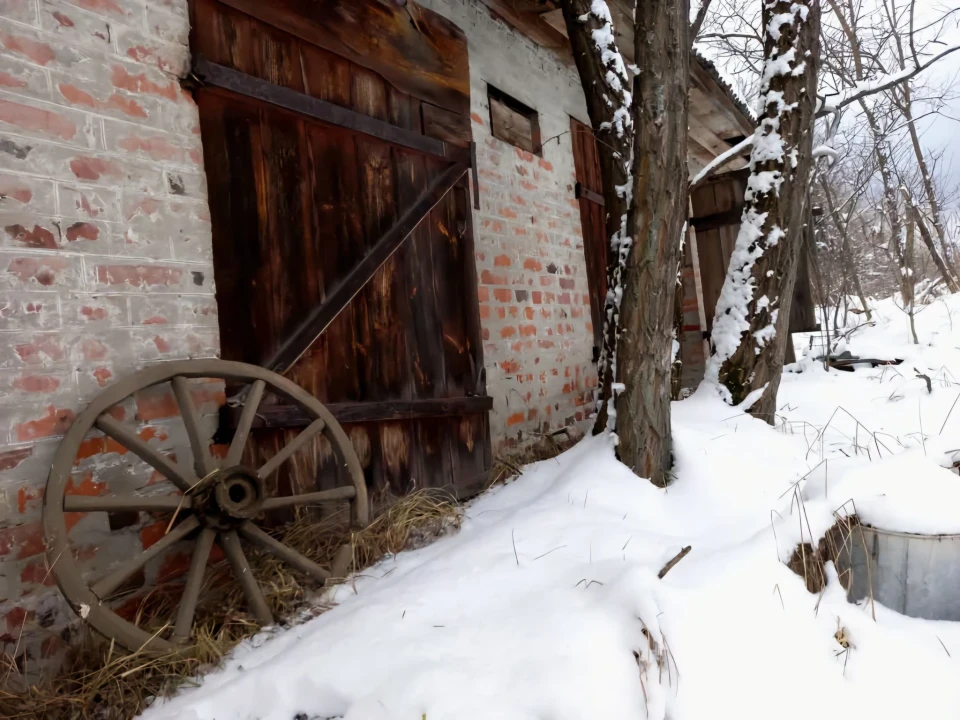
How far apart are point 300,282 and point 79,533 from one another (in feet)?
3.87

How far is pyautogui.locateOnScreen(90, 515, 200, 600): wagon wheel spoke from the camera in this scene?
178 centimetres

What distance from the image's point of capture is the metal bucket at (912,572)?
2.12 metres

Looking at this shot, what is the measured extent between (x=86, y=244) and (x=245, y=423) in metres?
0.74

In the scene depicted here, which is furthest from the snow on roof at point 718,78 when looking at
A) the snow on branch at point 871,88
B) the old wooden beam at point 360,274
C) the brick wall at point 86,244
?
the brick wall at point 86,244

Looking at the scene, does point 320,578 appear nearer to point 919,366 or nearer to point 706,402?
point 706,402

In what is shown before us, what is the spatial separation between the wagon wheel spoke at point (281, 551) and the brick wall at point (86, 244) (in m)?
0.32

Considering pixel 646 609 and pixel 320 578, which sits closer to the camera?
pixel 646 609

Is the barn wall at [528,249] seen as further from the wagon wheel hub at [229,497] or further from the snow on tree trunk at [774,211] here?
the wagon wheel hub at [229,497]

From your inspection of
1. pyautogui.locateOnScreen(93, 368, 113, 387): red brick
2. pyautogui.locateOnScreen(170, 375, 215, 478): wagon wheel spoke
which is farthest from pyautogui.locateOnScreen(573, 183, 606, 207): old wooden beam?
pyautogui.locateOnScreen(93, 368, 113, 387): red brick

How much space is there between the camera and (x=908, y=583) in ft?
7.08

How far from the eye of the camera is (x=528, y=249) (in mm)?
4309

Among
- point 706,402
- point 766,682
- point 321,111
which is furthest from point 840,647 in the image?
point 321,111

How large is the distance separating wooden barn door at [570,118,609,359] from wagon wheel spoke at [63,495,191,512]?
12.0 ft

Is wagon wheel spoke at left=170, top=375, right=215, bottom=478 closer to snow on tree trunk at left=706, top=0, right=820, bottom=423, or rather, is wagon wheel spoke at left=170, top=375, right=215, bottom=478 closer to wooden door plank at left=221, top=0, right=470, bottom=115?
wooden door plank at left=221, top=0, right=470, bottom=115
